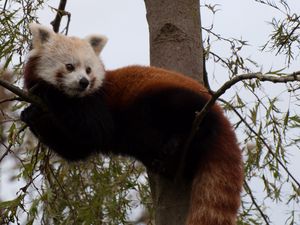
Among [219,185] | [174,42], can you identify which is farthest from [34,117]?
[219,185]

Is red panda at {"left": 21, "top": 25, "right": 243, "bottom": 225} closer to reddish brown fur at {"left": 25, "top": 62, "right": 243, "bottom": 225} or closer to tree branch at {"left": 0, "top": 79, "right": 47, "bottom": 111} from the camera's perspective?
reddish brown fur at {"left": 25, "top": 62, "right": 243, "bottom": 225}

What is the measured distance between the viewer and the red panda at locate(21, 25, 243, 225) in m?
3.27

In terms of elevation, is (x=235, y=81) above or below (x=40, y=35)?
below

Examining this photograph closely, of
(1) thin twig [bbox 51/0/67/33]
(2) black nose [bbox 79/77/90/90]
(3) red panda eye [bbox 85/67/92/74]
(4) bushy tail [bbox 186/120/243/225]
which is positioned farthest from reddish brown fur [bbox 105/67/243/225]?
(1) thin twig [bbox 51/0/67/33]

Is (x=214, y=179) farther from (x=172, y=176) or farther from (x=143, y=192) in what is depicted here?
(x=143, y=192)

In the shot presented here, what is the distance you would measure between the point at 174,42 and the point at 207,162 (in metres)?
0.68

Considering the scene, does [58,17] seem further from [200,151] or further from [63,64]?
[200,151]

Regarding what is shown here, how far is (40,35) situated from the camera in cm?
371

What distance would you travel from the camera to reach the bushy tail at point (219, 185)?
3111 mm

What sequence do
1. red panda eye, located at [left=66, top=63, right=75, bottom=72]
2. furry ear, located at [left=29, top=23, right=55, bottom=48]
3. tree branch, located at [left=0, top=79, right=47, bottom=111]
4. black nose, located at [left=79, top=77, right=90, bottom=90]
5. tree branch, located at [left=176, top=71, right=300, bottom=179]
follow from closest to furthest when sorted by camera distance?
1. tree branch, located at [left=176, top=71, right=300, bottom=179]
2. tree branch, located at [left=0, top=79, right=47, bottom=111]
3. black nose, located at [left=79, top=77, right=90, bottom=90]
4. red panda eye, located at [left=66, top=63, right=75, bottom=72]
5. furry ear, located at [left=29, top=23, right=55, bottom=48]

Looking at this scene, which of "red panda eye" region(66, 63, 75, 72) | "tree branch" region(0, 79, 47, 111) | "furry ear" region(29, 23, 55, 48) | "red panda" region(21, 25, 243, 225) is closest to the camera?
"tree branch" region(0, 79, 47, 111)

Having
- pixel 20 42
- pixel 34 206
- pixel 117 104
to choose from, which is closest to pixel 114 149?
pixel 117 104

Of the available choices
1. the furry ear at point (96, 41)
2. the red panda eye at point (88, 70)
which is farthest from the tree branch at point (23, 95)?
the furry ear at point (96, 41)

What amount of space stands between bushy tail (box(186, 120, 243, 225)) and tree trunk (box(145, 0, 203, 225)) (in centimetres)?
18
